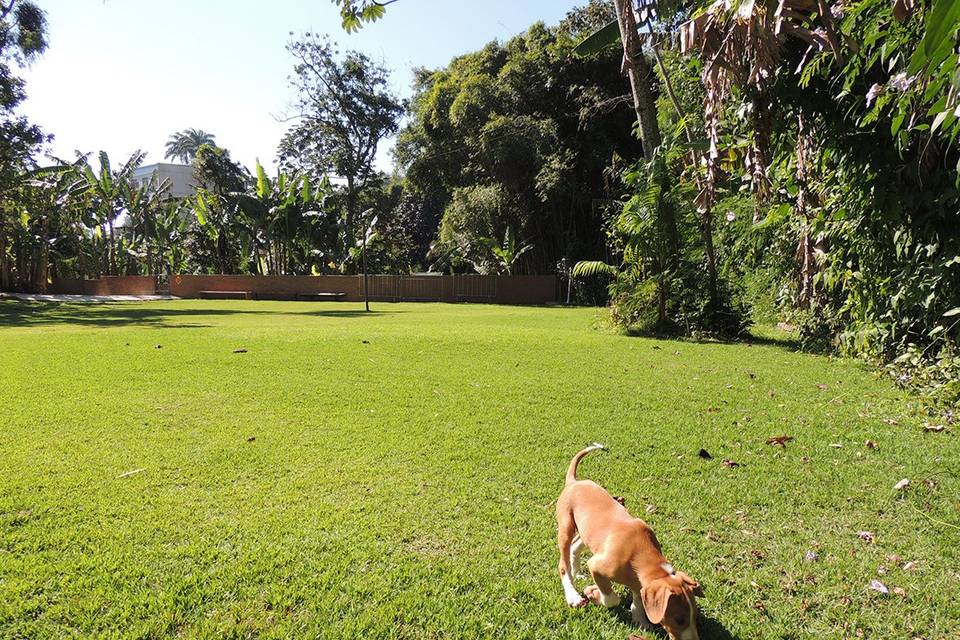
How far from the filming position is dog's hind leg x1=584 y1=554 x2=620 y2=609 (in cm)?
194

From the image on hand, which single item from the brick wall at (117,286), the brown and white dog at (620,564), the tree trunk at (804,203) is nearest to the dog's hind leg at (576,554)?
the brown and white dog at (620,564)

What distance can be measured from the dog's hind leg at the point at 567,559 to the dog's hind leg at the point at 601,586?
48 mm

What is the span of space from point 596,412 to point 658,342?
5408 millimetres

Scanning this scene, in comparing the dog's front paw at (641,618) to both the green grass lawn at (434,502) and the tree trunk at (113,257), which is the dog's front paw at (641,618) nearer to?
the green grass lawn at (434,502)

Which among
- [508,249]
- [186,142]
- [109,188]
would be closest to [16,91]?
[109,188]

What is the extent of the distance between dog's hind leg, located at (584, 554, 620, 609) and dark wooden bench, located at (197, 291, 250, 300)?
30.3 m

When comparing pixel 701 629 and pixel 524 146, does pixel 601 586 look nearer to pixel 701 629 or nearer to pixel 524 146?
pixel 701 629

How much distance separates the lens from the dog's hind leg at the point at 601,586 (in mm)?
1937

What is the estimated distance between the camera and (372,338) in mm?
9758

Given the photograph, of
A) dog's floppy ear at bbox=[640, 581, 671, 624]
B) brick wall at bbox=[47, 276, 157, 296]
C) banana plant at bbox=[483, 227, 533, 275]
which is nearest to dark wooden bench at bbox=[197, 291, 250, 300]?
brick wall at bbox=[47, 276, 157, 296]

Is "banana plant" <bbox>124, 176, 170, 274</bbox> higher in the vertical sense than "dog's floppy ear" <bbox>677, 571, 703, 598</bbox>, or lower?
higher

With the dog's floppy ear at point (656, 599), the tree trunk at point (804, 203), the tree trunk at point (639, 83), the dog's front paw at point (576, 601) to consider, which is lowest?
the dog's front paw at point (576, 601)

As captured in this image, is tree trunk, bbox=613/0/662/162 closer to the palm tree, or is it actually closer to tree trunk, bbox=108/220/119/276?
tree trunk, bbox=108/220/119/276

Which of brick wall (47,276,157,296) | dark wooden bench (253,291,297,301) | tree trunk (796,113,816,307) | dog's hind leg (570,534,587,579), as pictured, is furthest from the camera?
brick wall (47,276,157,296)
